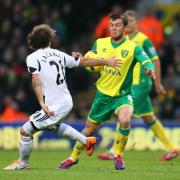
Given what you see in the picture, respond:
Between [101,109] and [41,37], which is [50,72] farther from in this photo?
[101,109]

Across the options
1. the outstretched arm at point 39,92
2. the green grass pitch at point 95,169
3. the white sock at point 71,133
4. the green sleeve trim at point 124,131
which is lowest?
the green grass pitch at point 95,169

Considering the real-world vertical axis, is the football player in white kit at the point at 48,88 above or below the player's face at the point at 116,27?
below

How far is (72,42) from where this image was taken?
890 inches

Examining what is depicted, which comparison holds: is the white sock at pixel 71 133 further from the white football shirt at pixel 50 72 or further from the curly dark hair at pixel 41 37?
the curly dark hair at pixel 41 37

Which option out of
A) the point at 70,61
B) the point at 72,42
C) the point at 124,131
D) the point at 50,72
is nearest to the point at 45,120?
the point at 50,72

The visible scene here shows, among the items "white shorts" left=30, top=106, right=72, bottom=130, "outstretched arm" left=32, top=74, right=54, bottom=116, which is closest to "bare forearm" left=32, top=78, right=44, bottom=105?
"outstretched arm" left=32, top=74, right=54, bottom=116

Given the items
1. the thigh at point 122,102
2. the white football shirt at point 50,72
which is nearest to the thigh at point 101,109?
the thigh at point 122,102

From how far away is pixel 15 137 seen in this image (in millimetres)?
17875

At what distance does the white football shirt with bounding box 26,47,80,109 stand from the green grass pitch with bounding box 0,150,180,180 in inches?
38.5

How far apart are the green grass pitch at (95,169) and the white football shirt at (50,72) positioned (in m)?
0.98

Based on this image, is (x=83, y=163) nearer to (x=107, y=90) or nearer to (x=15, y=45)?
(x=107, y=90)

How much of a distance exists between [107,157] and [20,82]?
21.5 feet

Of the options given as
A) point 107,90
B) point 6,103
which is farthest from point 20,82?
point 107,90

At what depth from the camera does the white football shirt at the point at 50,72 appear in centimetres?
1085
